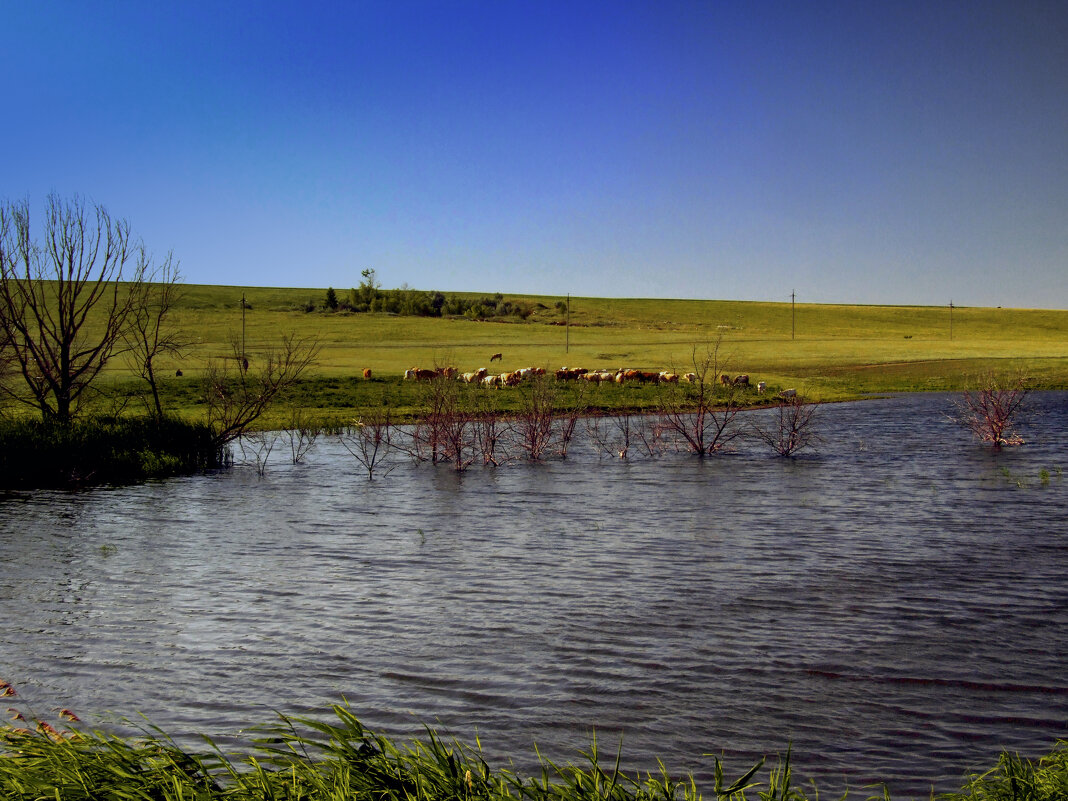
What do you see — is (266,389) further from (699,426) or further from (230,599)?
(230,599)

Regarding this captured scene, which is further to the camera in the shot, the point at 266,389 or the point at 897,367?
the point at 897,367

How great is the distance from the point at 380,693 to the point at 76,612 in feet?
15.4

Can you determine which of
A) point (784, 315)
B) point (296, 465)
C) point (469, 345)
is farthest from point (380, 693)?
point (784, 315)

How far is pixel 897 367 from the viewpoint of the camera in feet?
201

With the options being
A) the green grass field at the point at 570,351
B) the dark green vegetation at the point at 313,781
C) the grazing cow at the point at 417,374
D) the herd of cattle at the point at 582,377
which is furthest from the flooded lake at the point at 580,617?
the grazing cow at the point at 417,374

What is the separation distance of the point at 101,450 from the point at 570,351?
4728cm

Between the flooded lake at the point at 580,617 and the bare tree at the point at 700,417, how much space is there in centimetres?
627

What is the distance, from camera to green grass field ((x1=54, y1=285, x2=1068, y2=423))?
153 ft

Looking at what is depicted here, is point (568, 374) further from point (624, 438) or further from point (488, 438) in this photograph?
point (488, 438)

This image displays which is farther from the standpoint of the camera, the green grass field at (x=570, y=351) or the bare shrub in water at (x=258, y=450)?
the green grass field at (x=570, y=351)

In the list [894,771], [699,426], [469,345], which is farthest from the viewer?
[469,345]

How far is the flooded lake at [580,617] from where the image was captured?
25.4 feet

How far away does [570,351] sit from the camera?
223 feet

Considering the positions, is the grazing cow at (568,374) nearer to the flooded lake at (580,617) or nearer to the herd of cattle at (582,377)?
the herd of cattle at (582,377)
